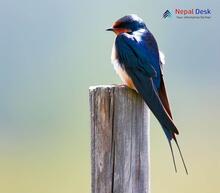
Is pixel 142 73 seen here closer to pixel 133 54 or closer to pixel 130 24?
pixel 133 54

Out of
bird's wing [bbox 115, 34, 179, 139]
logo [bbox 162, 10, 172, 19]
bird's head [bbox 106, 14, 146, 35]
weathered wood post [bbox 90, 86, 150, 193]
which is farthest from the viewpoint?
logo [bbox 162, 10, 172, 19]

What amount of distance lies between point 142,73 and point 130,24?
1.50ft

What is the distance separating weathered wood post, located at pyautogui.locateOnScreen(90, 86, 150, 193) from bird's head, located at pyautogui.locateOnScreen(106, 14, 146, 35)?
0.82m

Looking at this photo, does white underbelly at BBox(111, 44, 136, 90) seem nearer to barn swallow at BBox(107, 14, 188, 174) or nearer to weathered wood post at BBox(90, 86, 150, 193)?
barn swallow at BBox(107, 14, 188, 174)

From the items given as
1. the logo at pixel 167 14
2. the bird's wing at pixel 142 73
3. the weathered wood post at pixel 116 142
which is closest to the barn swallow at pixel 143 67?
the bird's wing at pixel 142 73

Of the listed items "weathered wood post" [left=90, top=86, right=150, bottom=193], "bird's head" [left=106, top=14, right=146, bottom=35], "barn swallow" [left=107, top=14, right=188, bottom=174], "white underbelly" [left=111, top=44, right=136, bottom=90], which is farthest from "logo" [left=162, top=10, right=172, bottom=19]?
"weathered wood post" [left=90, top=86, right=150, bottom=193]

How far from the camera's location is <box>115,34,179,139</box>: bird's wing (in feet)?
6.54

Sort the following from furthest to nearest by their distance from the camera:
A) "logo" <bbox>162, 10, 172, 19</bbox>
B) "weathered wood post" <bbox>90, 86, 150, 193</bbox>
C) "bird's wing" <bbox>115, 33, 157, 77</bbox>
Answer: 1. "logo" <bbox>162, 10, 172, 19</bbox>
2. "bird's wing" <bbox>115, 33, 157, 77</bbox>
3. "weathered wood post" <bbox>90, 86, 150, 193</bbox>

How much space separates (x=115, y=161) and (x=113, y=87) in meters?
0.23

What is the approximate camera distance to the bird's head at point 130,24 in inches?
103

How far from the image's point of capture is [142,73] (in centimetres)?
225

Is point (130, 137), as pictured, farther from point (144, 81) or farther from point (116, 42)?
point (116, 42)

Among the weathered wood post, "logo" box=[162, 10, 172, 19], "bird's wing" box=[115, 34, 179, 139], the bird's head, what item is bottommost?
the weathered wood post

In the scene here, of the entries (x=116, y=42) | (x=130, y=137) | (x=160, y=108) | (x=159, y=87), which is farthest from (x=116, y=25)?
(x=130, y=137)
